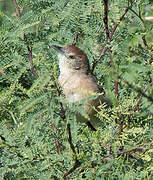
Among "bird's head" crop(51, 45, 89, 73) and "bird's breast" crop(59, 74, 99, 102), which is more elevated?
"bird's head" crop(51, 45, 89, 73)

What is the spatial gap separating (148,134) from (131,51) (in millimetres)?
1033

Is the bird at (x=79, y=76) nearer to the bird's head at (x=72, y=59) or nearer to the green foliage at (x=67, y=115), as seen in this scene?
the bird's head at (x=72, y=59)

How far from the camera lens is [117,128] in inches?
124

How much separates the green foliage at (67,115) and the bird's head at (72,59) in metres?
0.36

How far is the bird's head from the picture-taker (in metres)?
4.13

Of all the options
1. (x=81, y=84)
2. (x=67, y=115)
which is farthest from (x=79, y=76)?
(x=67, y=115)

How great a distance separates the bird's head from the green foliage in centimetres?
36

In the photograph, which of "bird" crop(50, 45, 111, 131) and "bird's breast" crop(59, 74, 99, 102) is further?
"bird's breast" crop(59, 74, 99, 102)

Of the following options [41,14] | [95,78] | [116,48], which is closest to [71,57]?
[95,78]

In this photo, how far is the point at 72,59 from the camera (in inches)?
179

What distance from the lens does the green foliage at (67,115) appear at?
256 cm

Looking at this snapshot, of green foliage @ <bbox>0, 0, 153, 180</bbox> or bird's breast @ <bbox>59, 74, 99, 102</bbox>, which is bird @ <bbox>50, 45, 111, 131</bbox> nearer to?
bird's breast @ <bbox>59, 74, 99, 102</bbox>

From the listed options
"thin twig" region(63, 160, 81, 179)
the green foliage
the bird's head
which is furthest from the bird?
"thin twig" region(63, 160, 81, 179)

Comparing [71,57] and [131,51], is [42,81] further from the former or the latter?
[71,57]
